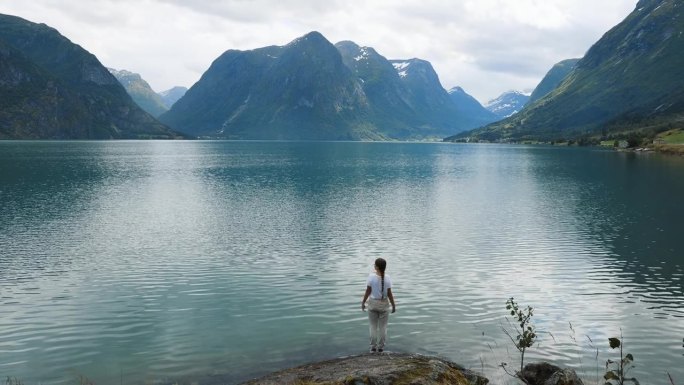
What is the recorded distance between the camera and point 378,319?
78.6ft

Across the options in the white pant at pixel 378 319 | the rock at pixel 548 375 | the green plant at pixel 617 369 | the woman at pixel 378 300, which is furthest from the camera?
the white pant at pixel 378 319

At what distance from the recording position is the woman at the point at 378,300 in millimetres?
23094

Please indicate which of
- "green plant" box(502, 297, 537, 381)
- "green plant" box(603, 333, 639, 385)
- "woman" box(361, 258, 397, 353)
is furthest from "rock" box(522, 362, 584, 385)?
"woman" box(361, 258, 397, 353)

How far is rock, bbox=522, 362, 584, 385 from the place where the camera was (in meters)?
20.6

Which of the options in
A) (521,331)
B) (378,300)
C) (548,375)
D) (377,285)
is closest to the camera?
(548,375)

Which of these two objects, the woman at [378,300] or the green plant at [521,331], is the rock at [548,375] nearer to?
the green plant at [521,331]

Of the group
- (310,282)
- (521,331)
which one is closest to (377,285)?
(521,331)

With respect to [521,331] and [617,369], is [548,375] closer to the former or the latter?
[617,369]

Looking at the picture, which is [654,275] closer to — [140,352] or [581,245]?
[581,245]

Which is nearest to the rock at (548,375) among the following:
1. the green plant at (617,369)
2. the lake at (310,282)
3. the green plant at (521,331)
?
the green plant at (521,331)

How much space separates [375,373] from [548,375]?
8.44 meters

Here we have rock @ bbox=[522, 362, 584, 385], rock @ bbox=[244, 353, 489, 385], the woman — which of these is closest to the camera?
rock @ bbox=[244, 353, 489, 385]

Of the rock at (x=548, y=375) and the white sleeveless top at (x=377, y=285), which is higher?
the white sleeveless top at (x=377, y=285)

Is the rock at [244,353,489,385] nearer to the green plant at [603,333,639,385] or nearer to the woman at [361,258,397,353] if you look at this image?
the woman at [361,258,397,353]
